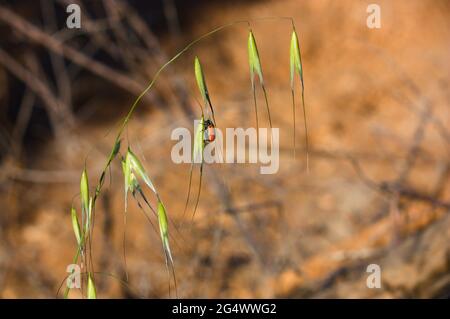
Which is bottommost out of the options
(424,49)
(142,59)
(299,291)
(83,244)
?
(83,244)

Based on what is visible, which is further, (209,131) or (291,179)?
(291,179)

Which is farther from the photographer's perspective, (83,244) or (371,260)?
(371,260)

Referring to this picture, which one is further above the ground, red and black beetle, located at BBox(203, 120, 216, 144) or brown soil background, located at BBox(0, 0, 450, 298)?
brown soil background, located at BBox(0, 0, 450, 298)

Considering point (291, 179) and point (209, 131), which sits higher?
point (291, 179)

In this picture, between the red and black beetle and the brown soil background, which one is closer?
the red and black beetle

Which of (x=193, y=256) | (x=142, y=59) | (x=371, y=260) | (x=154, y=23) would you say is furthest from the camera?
(x=154, y=23)

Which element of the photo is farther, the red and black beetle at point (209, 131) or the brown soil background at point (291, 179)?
the brown soil background at point (291, 179)

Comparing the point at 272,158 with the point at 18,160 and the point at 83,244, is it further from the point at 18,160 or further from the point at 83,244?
the point at 83,244
